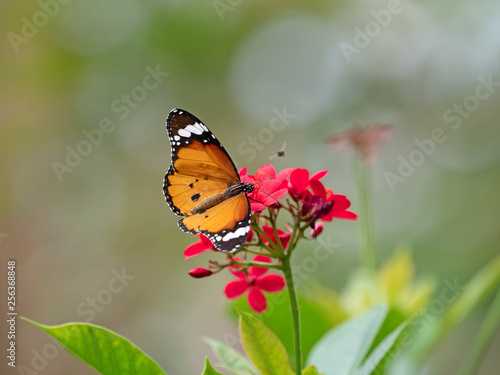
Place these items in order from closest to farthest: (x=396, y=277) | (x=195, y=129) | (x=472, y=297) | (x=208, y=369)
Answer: (x=208, y=369) → (x=195, y=129) → (x=472, y=297) → (x=396, y=277)

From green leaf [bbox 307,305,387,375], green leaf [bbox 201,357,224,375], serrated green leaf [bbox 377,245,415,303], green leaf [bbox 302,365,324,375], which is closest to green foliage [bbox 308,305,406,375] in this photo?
green leaf [bbox 307,305,387,375]

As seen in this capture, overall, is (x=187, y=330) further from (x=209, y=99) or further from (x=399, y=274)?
(x=399, y=274)

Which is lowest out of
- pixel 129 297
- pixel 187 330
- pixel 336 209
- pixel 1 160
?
pixel 336 209

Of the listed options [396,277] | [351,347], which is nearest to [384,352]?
[351,347]

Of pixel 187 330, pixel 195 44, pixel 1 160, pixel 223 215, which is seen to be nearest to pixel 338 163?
pixel 195 44

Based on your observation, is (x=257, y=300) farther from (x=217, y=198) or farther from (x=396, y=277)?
(x=396, y=277)

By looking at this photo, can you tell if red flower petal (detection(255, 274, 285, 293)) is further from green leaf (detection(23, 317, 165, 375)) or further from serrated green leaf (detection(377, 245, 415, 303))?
serrated green leaf (detection(377, 245, 415, 303))
